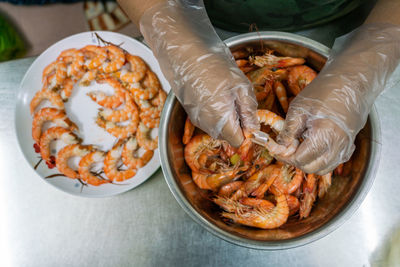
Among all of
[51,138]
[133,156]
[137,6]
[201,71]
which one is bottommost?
[133,156]

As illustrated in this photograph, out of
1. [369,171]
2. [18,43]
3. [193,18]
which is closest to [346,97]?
[369,171]

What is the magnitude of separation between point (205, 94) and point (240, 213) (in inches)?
16.2

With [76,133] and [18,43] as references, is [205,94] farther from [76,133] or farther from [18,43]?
[18,43]

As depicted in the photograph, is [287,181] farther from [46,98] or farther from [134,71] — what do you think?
[46,98]

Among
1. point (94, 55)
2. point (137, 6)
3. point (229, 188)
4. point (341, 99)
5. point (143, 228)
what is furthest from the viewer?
point (94, 55)

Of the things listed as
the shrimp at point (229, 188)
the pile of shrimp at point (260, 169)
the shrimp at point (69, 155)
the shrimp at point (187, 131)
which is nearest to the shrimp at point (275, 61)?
the pile of shrimp at point (260, 169)

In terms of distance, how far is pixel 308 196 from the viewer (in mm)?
969

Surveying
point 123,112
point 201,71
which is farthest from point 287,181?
point 123,112

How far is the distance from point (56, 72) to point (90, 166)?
0.44 m

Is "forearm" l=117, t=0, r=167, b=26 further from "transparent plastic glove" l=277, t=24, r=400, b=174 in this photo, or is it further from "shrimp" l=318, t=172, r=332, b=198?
"shrimp" l=318, t=172, r=332, b=198

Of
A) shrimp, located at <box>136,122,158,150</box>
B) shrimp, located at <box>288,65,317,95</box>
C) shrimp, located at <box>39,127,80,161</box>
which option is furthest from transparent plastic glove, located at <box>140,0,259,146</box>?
shrimp, located at <box>39,127,80,161</box>

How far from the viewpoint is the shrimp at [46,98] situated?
125 cm

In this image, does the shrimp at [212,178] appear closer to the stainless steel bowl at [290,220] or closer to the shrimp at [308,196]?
the stainless steel bowl at [290,220]

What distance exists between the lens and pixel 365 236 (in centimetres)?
112
